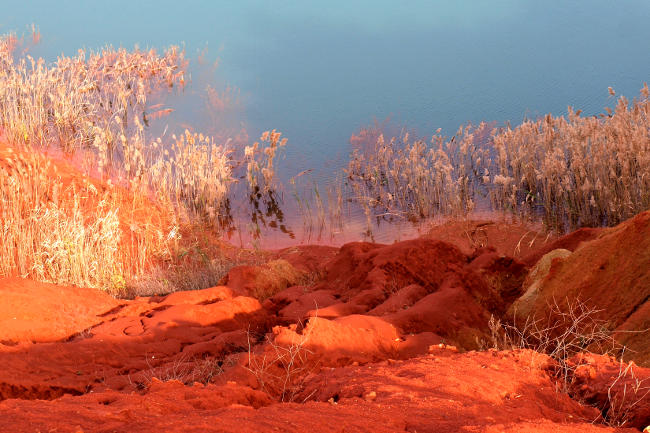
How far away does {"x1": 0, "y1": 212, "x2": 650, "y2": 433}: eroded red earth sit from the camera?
10.4ft

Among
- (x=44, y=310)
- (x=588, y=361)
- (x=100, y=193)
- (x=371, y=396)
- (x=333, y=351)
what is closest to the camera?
(x=371, y=396)

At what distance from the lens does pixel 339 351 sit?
16.4 feet

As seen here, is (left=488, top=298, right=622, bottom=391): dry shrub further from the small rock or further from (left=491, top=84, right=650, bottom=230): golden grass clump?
(left=491, top=84, right=650, bottom=230): golden grass clump

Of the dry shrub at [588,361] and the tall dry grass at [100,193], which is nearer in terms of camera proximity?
the dry shrub at [588,361]

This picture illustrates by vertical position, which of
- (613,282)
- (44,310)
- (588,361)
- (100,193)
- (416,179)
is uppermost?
(100,193)

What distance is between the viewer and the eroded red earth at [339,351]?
3176 millimetres

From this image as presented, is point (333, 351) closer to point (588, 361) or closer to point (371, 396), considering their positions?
point (371, 396)

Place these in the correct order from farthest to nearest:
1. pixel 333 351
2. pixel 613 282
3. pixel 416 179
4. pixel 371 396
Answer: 1. pixel 416 179
2. pixel 613 282
3. pixel 333 351
4. pixel 371 396

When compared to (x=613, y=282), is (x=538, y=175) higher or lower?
higher

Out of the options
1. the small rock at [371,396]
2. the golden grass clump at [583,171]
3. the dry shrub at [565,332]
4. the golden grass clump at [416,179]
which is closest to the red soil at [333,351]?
the small rock at [371,396]

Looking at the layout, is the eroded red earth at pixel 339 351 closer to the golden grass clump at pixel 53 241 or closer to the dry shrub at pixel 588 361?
the dry shrub at pixel 588 361

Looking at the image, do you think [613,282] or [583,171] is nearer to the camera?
[613,282]

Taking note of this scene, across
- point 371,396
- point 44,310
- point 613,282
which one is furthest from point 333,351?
point 44,310

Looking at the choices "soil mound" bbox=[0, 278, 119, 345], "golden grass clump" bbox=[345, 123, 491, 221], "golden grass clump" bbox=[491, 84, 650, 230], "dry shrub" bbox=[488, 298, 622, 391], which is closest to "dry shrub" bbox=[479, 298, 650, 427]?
"dry shrub" bbox=[488, 298, 622, 391]
